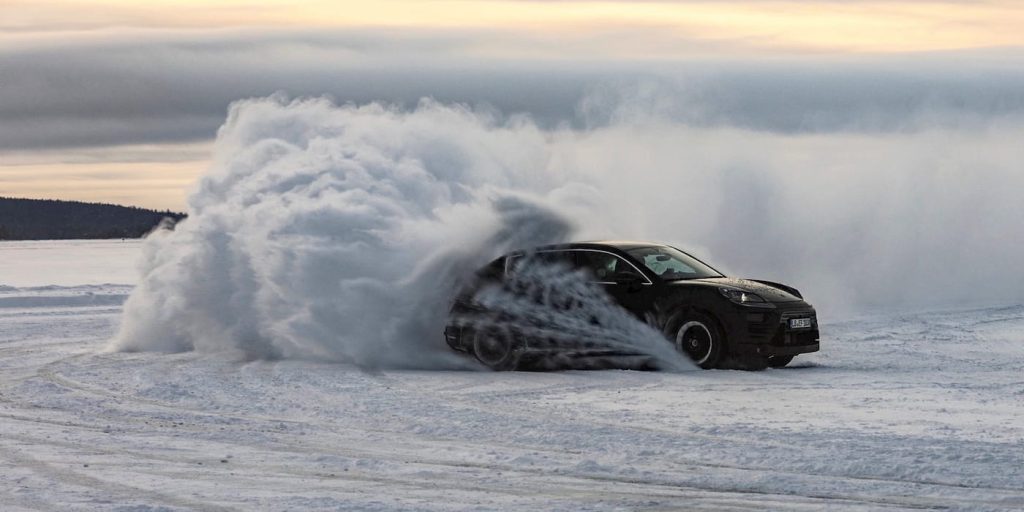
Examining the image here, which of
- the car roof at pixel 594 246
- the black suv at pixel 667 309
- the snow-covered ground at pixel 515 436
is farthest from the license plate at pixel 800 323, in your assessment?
the car roof at pixel 594 246

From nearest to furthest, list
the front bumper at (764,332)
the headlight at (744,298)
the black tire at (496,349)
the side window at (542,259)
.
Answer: the front bumper at (764,332), the headlight at (744,298), the black tire at (496,349), the side window at (542,259)

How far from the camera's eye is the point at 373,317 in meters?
15.7

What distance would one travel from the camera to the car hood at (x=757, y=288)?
47.0 ft

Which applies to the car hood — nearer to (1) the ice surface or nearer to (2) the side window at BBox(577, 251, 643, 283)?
(2) the side window at BBox(577, 251, 643, 283)

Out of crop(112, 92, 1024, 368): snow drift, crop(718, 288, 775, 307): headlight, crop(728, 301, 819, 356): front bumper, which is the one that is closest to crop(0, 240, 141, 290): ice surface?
crop(112, 92, 1024, 368): snow drift

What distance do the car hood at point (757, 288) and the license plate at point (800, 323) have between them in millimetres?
233

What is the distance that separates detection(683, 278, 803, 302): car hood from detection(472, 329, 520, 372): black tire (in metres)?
2.04

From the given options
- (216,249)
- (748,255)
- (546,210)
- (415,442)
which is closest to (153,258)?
(216,249)

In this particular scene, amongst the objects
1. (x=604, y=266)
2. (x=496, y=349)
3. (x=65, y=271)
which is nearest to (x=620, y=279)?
(x=604, y=266)

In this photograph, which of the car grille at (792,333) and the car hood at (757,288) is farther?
the car hood at (757,288)

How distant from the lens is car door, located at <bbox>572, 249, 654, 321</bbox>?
573 inches

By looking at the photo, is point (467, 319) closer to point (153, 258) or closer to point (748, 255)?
point (153, 258)

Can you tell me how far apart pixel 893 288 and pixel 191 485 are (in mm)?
22407

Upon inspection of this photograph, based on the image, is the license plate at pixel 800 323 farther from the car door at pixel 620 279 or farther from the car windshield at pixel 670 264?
the car door at pixel 620 279
